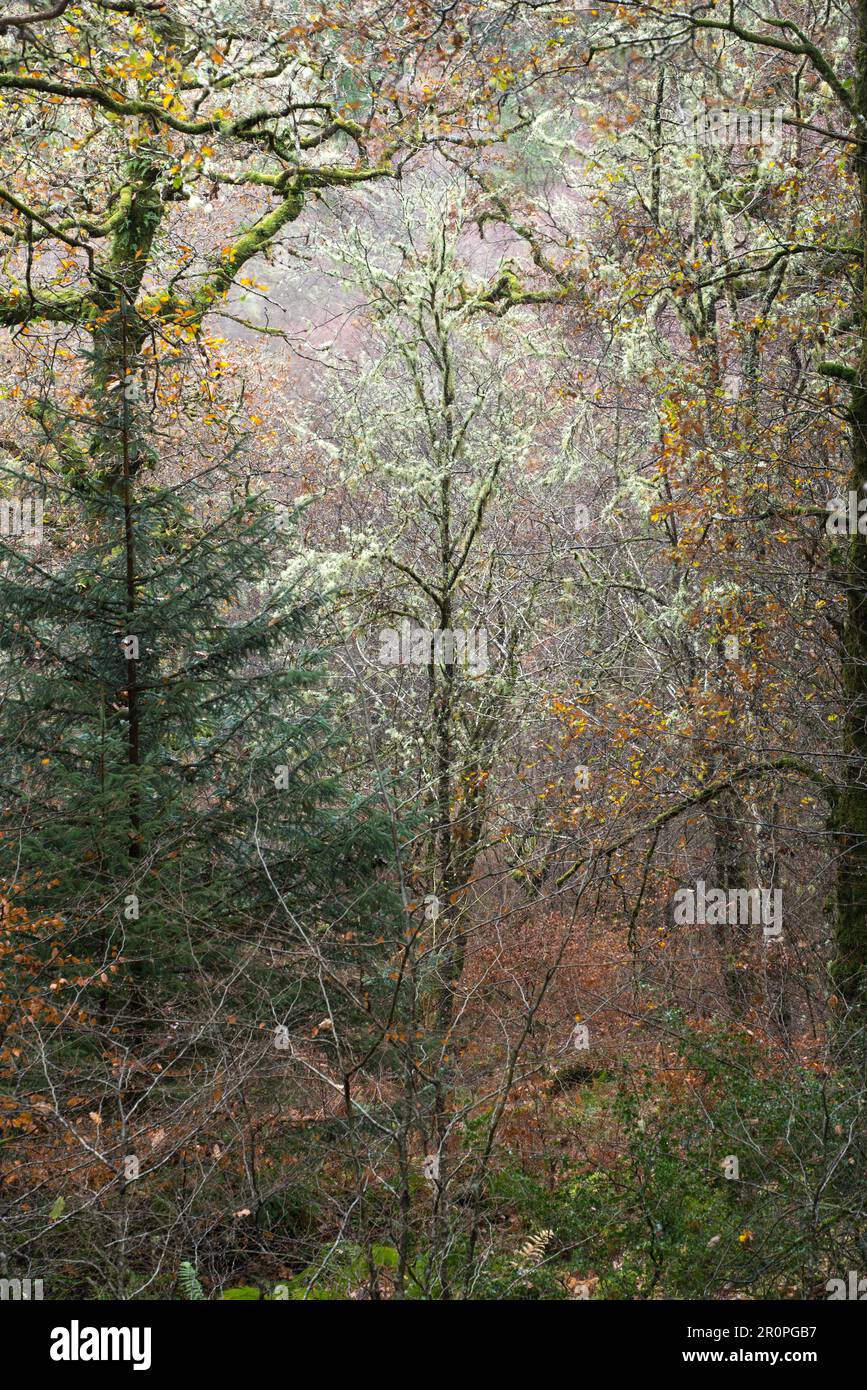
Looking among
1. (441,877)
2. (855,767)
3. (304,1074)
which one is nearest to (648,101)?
(855,767)

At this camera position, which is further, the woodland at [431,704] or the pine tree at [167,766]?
the pine tree at [167,766]

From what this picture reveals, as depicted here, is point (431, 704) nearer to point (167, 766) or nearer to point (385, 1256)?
point (167, 766)

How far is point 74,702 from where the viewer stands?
8000 millimetres

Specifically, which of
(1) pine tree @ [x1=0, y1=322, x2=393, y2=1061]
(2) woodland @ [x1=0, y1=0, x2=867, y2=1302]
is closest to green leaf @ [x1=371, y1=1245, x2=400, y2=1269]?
(2) woodland @ [x1=0, y1=0, x2=867, y2=1302]

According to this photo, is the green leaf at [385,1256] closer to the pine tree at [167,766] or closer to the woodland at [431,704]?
the woodland at [431,704]

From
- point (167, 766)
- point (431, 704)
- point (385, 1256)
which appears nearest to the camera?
point (385, 1256)

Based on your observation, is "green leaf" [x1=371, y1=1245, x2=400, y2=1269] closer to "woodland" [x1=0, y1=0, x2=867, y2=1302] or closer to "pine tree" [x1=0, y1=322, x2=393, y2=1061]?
"woodland" [x1=0, y1=0, x2=867, y2=1302]

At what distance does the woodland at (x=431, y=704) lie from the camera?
6.03 m

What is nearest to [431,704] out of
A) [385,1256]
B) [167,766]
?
[167,766]

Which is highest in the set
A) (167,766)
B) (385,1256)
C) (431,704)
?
(431,704)

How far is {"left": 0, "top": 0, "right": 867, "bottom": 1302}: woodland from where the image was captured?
6031mm

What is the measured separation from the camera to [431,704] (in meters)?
13.0

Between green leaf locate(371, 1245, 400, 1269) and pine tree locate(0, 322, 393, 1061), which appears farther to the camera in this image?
pine tree locate(0, 322, 393, 1061)

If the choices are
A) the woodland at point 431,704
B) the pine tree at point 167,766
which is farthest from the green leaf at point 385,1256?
the pine tree at point 167,766
